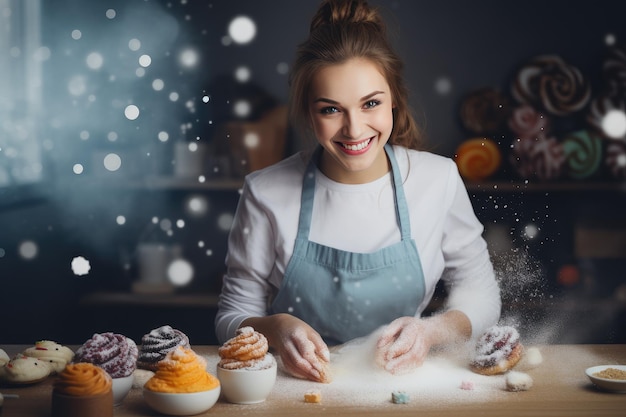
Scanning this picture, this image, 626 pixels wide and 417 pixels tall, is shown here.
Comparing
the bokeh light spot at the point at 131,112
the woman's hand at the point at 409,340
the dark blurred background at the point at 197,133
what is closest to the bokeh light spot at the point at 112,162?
the dark blurred background at the point at 197,133

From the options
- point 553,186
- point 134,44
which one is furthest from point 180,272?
point 553,186

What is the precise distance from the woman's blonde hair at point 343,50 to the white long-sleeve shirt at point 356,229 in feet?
0.60

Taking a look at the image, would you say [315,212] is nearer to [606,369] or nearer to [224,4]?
[606,369]

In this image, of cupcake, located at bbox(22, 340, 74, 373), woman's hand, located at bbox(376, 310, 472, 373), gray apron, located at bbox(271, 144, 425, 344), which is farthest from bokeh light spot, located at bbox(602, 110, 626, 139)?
cupcake, located at bbox(22, 340, 74, 373)

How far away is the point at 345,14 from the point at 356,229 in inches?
22.7

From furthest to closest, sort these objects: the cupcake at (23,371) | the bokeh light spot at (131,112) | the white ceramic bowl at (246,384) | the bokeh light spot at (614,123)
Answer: the bokeh light spot at (131,112) < the bokeh light spot at (614,123) < the cupcake at (23,371) < the white ceramic bowl at (246,384)

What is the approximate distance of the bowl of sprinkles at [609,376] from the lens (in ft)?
5.21

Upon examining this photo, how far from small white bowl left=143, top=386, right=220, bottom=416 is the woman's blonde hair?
0.94m

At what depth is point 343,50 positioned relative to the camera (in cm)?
208

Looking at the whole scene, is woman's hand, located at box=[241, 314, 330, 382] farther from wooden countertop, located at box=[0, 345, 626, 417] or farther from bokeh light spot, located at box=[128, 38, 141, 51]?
bokeh light spot, located at box=[128, 38, 141, 51]

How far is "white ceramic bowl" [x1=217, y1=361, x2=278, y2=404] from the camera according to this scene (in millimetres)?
1511

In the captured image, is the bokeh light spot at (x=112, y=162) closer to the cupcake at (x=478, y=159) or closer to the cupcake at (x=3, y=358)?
the cupcake at (x=478, y=159)

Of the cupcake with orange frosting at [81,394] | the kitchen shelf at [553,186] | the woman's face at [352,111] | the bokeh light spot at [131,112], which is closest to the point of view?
the cupcake with orange frosting at [81,394]

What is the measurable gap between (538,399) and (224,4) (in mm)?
2795
